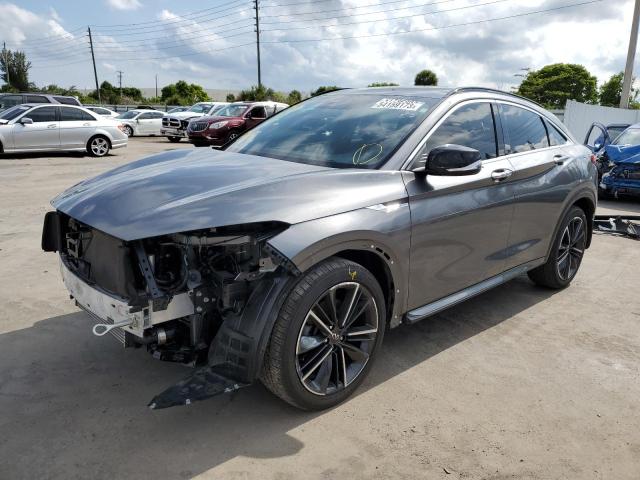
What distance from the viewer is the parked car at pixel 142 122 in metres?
27.5

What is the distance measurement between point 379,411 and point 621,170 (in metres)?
9.24

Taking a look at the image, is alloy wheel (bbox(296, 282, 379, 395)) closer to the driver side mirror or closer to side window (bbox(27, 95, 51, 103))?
the driver side mirror

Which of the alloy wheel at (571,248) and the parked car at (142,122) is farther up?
the parked car at (142,122)

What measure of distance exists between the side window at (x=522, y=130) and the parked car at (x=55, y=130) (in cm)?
1407

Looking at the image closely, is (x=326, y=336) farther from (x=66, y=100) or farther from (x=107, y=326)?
(x=66, y=100)

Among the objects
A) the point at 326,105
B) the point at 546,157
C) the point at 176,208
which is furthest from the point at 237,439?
the point at 546,157

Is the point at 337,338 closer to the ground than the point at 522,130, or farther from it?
closer to the ground

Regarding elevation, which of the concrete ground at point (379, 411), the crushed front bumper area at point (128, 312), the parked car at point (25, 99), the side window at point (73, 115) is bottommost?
the concrete ground at point (379, 411)

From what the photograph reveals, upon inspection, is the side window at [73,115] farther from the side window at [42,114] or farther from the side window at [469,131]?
the side window at [469,131]

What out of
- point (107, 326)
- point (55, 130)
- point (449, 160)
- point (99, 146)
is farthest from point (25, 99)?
point (449, 160)

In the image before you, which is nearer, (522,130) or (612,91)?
(522,130)

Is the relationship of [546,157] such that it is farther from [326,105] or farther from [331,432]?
[331,432]

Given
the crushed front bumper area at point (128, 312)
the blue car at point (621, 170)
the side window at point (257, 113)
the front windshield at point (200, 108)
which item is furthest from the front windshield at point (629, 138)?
the front windshield at point (200, 108)

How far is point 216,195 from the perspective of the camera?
2.63m
